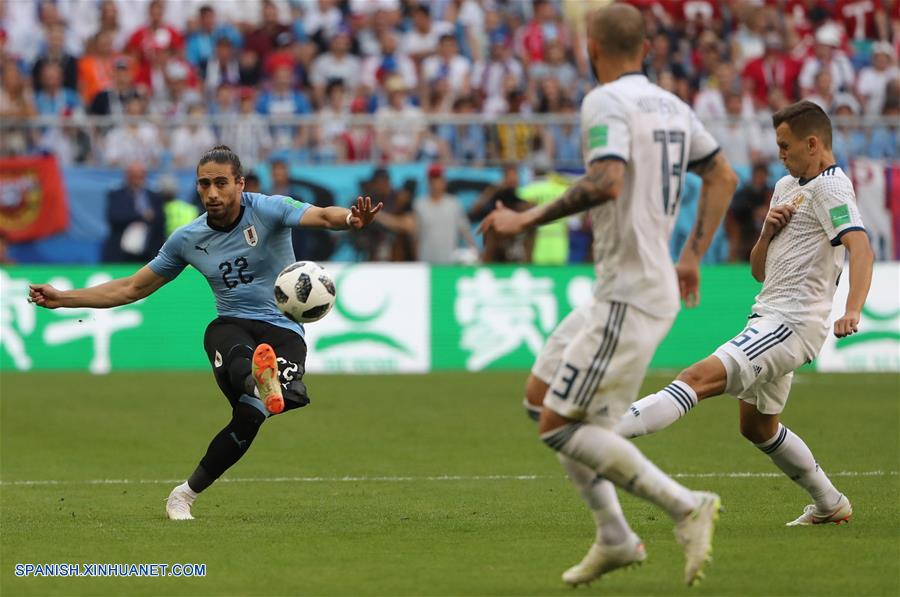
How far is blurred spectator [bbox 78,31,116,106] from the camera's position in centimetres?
2311

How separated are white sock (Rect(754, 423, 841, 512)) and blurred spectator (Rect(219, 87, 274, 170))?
47.6ft

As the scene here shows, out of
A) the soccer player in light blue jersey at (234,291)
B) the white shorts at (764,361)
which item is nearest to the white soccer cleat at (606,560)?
the white shorts at (764,361)

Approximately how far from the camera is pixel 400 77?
24297 millimetres

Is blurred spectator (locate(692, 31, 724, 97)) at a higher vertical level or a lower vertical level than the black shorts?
higher

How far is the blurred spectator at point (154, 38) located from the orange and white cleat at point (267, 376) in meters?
16.0

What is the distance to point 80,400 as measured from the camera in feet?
56.3

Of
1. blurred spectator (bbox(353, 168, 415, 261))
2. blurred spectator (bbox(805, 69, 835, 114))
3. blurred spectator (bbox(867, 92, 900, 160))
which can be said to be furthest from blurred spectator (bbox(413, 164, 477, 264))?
blurred spectator (bbox(867, 92, 900, 160))

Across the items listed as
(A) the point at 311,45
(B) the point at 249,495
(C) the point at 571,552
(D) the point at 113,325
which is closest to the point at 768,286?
(C) the point at 571,552

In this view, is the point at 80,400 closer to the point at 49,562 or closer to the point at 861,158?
the point at 49,562

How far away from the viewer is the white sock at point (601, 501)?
6.76 meters

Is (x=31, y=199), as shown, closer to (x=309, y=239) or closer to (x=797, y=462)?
(x=309, y=239)

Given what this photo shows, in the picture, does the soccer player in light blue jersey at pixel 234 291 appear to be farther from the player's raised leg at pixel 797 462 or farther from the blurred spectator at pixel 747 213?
the blurred spectator at pixel 747 213

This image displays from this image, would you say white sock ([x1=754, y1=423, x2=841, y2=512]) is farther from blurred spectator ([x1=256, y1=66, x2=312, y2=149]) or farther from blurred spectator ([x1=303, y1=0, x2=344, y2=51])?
blurred spectator ([x1=303, y1=0, x2=344, y2=51])

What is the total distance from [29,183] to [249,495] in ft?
42.0
